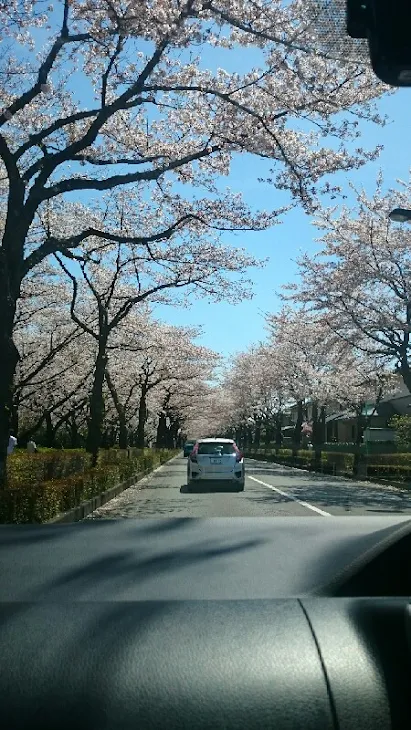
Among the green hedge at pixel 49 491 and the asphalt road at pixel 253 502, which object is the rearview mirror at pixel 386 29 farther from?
the asphalt road at pixel 253 502

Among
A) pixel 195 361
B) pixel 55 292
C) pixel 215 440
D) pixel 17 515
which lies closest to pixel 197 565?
pixel 17 515

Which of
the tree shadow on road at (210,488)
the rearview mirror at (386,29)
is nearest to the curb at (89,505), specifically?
the tree shadow on road at (210,488)

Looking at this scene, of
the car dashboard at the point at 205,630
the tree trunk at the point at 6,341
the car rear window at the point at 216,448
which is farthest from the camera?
the car rear window at the point at 216,448

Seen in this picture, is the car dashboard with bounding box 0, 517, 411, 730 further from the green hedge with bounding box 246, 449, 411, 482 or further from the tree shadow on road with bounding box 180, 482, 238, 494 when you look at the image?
the green hedge with bounding box 246, 449, 411, 482

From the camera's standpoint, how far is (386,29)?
229cm

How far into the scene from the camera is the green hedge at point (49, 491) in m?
10.1

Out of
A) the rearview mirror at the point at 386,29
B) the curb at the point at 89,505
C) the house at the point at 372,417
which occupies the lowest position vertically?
the curb at the point at 89,505

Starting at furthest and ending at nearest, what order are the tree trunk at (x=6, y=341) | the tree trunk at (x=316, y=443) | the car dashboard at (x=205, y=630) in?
the tree trunk at (x=316, y=443)
the tree trunk at (x=6, y=341)
the car dashboard at (x=205, y=630)

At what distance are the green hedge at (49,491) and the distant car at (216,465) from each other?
7.49ft

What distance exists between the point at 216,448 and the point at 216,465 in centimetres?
48

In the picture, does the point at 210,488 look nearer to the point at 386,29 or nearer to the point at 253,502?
the point at 253,502

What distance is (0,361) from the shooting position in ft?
35.6

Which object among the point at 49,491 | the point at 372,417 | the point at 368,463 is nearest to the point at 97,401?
the point at 49,491

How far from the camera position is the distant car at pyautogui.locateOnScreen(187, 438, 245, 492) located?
19891mm
